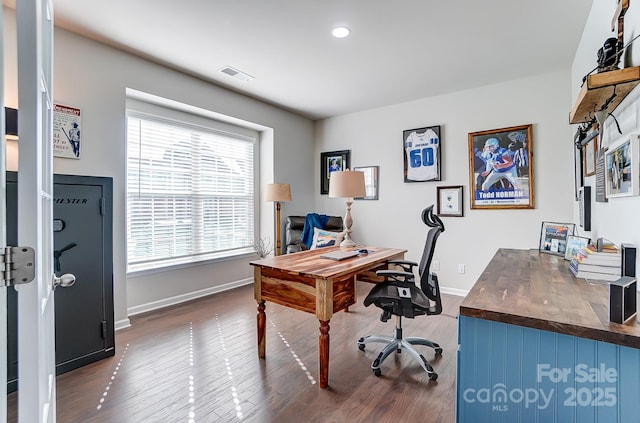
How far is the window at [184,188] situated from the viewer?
3352 mm

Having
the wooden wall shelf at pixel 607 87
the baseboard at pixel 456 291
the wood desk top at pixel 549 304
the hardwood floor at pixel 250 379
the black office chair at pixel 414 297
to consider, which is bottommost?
the hardwood floor at pixel 250 379

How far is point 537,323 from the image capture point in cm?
102

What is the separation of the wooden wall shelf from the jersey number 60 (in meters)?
2.39

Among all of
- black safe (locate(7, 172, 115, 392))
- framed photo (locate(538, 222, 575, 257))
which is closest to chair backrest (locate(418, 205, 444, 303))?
framed photo (locate(538, 222, 575, 257))

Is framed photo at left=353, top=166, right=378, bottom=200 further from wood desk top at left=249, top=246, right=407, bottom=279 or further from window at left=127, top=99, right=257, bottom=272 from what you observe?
wood desk top at left=249, top=246, right=407, bottom=279

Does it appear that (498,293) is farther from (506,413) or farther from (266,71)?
(266,71)

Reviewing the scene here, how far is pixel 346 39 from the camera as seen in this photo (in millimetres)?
2688

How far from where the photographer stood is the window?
3.35 meters

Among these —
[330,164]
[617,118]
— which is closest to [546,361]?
[617,118]

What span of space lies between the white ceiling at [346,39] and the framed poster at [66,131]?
0.67m

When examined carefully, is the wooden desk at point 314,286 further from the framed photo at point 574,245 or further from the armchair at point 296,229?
the armchair at point 296,229

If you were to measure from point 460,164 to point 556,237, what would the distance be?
1.69 meters

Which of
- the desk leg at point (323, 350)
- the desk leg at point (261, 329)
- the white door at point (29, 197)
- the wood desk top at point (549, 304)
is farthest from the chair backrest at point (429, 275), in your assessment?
the white door at point (29, 197)

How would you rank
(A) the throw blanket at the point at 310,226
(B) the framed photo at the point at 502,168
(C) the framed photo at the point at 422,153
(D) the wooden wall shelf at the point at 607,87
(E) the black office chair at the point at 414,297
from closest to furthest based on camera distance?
(D) the wooden wall shelf at the point at 607,87 < (E) the black office chair at the point at 414,297 < (B) the framed photo at the point at 502,168 < (C) the framed photo at the point at 422,153 < (A) the throw blanket at the point at 310,226
